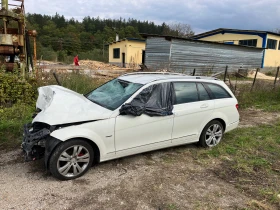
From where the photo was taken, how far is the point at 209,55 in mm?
22266

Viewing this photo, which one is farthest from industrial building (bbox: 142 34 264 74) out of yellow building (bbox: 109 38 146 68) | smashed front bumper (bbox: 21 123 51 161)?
smashed front bumper (bbox: 21 123 51 161)

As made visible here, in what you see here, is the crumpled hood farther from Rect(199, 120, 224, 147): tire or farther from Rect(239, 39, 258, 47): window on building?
Rect(239, 39, 258, 47): window on building

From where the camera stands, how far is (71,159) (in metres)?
3.54

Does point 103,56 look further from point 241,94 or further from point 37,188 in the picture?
point 37,188

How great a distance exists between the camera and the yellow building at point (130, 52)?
30.5 m

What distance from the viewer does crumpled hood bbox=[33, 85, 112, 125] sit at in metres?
3.46

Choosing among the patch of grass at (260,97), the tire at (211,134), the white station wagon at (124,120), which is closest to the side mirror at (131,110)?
the white station wagon at (124,120)

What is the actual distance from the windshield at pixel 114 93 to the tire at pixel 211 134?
1.79 meters

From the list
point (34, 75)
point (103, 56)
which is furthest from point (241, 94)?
point (103, 56)

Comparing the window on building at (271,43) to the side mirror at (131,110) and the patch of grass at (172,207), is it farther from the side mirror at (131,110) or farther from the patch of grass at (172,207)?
the patch of grass at (172,207)

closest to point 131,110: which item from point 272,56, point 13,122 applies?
point 13,122

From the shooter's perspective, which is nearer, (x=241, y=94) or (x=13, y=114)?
(x=13, y=114)

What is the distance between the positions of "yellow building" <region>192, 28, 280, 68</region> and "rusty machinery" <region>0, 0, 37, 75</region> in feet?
90.0

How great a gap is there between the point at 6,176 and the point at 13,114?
3.00 m
